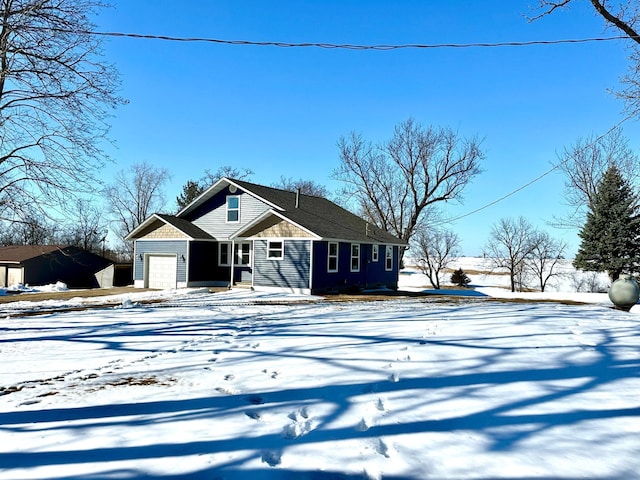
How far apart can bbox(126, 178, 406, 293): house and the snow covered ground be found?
12.6m

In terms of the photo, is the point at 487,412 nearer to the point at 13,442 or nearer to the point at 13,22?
the point at 13,442

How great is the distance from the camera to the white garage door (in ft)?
77.0

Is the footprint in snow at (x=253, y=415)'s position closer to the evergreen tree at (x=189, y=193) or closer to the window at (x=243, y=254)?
the window at (x=243, y=254)

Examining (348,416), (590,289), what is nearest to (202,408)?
(348,416)

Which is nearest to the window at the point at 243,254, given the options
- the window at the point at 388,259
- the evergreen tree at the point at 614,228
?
the window at the point at 388,259

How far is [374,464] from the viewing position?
9.99ft

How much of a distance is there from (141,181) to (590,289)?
4835 cm

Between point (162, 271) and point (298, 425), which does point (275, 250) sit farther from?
point (298, 425)

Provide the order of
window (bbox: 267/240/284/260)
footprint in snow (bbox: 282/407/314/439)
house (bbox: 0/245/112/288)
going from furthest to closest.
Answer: house (bbox: 0/245/112/288) → window (bbox: 267/240/284/260) → footprint in snow (bbox: 282/407/314/439)

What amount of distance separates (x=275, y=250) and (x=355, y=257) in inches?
180

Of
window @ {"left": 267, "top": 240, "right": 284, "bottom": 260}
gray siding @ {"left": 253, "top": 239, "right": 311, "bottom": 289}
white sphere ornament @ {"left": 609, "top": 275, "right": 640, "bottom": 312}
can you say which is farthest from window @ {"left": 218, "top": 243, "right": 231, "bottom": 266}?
white sphere ornament @ {"left": 609, "top": 275, "right": 640, "bottom": 312}

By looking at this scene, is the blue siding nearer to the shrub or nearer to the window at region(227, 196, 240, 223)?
the window at region(227, 196, 240, 223)

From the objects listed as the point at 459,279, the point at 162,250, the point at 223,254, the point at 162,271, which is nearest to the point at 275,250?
the point at 223,254

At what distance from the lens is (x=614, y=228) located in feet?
98.7
